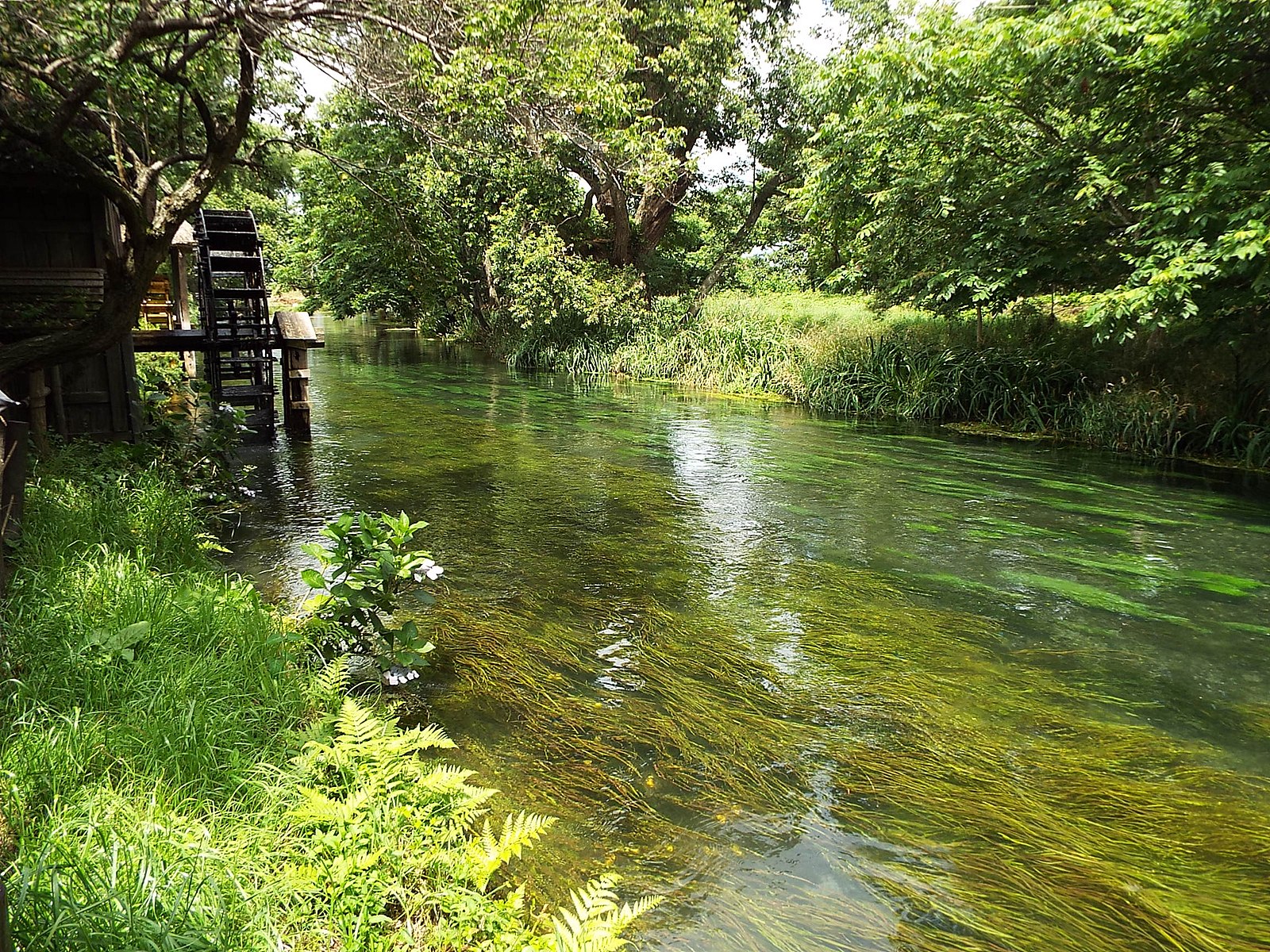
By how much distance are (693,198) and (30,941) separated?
92.7 ft

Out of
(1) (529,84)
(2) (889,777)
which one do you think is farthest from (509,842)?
(1) (529,84)

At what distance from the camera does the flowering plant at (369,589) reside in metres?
4.07

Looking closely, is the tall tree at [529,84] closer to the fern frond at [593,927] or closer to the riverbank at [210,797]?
the riverbank at [210,797]

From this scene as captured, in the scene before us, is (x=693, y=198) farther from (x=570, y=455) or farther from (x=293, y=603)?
(x=293, y=603)

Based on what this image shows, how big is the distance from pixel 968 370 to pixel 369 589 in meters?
12.7

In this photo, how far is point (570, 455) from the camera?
11.1 metres

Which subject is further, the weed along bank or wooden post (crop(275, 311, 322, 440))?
wooden post (crop(275, 311, 322, 440))

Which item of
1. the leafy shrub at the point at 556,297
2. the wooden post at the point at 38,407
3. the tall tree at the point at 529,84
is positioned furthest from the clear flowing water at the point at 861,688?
the leafy shrub at the point at 556,297

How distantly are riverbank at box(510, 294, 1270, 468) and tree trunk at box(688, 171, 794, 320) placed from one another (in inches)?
186

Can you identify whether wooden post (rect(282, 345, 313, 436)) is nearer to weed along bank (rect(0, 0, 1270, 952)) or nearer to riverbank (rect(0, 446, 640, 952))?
weed along bank (rect(0, 0, 1270, 952))

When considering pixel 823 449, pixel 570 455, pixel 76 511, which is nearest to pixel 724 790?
pixel 76 511

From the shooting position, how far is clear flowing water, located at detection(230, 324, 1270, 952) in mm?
2953

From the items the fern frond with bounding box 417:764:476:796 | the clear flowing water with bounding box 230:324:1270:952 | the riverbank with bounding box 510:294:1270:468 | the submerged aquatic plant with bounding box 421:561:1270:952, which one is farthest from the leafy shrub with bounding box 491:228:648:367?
the fern frond with bounding box 417:764:476:796

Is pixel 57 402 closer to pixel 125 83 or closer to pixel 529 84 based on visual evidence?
pixel 125 83
